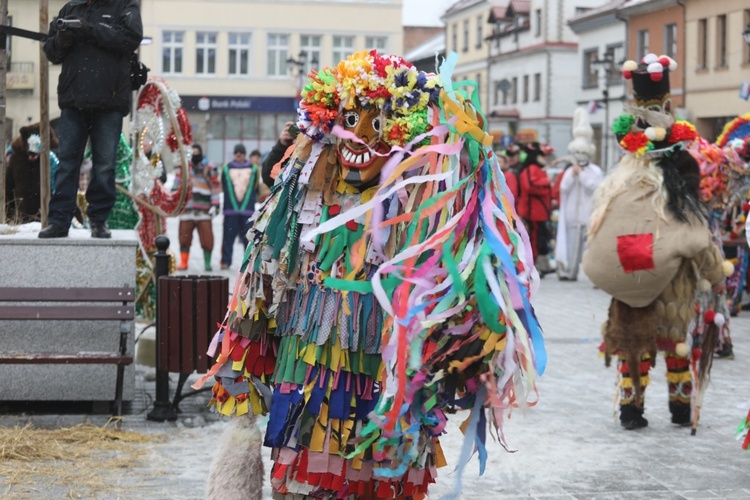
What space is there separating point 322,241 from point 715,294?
430 cm

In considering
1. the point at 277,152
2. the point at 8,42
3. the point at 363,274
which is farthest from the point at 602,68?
the point at 363,274

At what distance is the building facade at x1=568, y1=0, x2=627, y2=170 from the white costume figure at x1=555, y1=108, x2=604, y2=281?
91.0ft

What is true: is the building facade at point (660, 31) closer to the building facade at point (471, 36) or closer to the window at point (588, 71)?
the window at point (588, 71)

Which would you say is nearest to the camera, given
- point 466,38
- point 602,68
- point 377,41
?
point 602,68

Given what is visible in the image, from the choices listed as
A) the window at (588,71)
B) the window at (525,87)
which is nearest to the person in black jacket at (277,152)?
the window at (588,71)

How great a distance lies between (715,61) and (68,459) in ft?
114

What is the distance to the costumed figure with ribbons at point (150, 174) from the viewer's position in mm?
9445

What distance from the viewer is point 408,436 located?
3.54 metres

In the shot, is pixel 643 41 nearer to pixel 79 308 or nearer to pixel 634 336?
pixel 634 336

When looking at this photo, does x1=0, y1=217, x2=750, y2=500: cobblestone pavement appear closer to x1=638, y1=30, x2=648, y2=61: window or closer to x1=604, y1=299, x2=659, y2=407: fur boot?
x1=604, y1=299, x2=659, y2=407: fur boot

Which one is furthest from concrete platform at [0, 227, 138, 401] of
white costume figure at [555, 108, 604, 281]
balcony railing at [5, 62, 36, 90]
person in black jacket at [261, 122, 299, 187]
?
white costume figure at [555, 108, 604, 281]

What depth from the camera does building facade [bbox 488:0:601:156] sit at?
58.3 m

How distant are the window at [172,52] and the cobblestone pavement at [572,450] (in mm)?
50915

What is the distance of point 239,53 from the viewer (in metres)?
59.2
